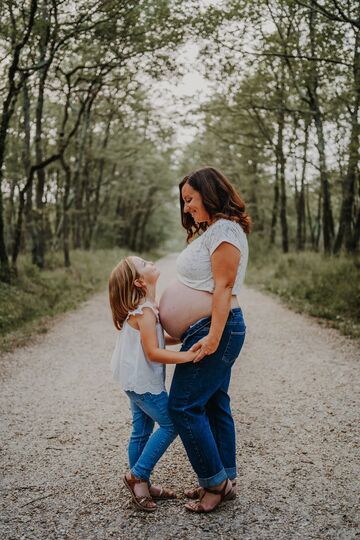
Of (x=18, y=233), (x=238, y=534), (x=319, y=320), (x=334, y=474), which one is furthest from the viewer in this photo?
(x=18, y=233)

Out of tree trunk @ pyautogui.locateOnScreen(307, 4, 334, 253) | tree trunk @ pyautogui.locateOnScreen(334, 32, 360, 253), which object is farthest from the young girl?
tree trunk @ pyautogui.locateOnScreen(307, 4, 334, 253)

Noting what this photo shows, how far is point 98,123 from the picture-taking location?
24.3 m

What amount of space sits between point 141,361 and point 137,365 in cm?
3

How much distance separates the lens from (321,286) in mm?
11766

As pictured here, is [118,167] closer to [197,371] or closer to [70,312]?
[70,312]

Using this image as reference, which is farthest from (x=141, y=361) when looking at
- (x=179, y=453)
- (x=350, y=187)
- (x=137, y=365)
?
(x=350, y=187)

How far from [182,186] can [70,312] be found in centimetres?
870

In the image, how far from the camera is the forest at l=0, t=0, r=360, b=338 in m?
10.6

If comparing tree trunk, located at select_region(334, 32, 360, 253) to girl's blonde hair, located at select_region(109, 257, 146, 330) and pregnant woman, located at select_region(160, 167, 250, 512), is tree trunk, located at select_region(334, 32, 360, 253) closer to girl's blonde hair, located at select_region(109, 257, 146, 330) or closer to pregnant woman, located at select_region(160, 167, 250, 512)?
pregnant woman, located at select_region(160, 167, 250, 512)

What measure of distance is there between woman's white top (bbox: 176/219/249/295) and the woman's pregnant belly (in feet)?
0.15

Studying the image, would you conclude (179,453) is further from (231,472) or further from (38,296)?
(38,296)

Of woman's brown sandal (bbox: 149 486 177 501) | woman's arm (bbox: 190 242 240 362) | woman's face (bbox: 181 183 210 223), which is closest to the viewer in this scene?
woman's arm (bbox: 190 242 240 362)

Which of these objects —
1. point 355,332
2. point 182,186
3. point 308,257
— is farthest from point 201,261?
point 308,257

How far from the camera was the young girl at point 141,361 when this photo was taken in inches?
114
